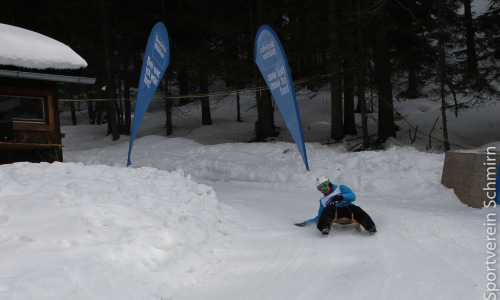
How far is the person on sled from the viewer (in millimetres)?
6133

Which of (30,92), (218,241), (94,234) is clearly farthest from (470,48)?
(94,234)

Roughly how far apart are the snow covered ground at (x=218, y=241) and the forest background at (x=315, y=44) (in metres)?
5.57

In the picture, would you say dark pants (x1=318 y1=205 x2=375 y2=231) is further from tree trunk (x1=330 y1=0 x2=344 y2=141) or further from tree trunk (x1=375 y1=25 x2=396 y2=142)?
tree trunk (x1=375 y1=25 x2=396 y2=142)

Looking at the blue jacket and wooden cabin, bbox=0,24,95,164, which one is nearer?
the blue jacket

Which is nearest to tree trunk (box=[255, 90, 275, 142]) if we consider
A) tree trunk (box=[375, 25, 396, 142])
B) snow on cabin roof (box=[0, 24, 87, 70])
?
tree trunk (box=[375, 25, 396, 142])

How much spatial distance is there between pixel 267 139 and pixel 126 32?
10466mm

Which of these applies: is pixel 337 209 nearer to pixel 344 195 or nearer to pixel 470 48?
pixel 344 195

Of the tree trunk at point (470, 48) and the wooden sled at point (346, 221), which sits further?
the tree trunk at point (470, 48)

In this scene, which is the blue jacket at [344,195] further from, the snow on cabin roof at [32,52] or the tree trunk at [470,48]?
the tree trunk at [470,48]

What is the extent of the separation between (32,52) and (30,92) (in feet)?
4.02

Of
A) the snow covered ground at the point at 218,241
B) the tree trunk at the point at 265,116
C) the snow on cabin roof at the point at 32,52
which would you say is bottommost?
the snow covered ground at the point at 218,241

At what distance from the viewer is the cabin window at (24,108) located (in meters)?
10.5

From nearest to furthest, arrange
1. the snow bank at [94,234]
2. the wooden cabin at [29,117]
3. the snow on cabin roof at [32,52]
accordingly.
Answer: the snow bank at [94,234], the snow on cabin roof at [32,52], the wooden cabin at [29,117]

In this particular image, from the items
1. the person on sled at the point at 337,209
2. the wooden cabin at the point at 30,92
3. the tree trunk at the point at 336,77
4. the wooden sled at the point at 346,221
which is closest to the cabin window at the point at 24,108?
the wooden cabin at the point at 30,92
